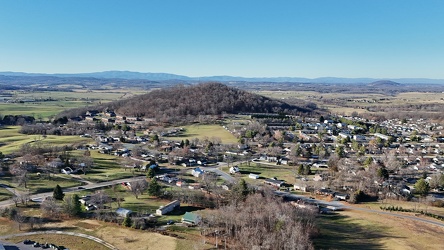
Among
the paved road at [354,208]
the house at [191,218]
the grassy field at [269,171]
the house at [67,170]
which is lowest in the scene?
the paved road at [354,208]

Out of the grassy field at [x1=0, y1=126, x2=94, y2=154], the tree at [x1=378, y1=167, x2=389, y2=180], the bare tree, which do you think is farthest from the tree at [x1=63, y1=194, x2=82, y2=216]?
the tree at [x1=378, y1=167, x2=389, y2=180]

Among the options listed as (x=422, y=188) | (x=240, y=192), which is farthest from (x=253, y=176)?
(x=422, y=188)

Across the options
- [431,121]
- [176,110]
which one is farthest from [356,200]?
[431,121]

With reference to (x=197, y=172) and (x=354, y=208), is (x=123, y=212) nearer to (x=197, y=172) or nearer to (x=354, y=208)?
(x=197, y=172)

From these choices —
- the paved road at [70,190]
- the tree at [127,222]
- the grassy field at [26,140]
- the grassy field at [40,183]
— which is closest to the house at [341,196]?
the tree at [127,222]

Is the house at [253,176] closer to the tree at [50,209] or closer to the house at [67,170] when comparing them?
the tree at [50,209]

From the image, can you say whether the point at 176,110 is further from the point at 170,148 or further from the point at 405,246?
the point at 405,246

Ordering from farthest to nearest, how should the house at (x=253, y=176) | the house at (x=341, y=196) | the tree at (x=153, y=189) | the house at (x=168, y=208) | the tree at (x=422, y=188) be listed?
the house at (x=253, y=176) < the tree at (x=422, y=188) < the house at (x=341, y=196) < the tree at (x=153, y=189) < the house at (x=168, y=208)
